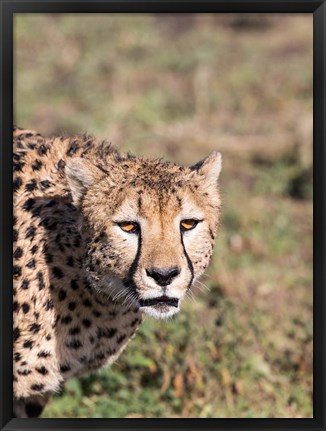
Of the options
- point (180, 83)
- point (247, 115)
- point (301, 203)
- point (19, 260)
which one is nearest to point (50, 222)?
point (19, 260)

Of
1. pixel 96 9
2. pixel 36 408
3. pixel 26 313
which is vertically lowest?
pixel 36 408

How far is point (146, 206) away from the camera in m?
3.79

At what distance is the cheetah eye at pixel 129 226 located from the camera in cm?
380

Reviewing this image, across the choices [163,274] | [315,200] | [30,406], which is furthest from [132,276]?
[30,406]

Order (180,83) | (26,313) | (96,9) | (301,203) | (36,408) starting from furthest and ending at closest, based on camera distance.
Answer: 1. (180,83)
2. (301,203)
3. (36,408)
4. (26,313)
5. (96,9)

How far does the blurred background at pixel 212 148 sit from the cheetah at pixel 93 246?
893mm

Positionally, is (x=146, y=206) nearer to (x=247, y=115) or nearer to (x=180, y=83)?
(x=247, y=115)

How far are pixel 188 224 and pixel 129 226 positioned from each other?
0.78ft

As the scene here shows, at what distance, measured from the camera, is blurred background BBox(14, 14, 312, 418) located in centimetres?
559

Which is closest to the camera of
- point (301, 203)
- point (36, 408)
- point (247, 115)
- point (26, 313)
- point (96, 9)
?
point (96, 9)

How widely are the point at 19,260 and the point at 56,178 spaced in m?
0.42

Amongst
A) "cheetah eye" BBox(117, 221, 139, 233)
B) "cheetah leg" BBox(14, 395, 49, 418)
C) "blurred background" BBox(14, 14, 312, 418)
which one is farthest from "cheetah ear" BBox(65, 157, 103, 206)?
"blurred background" BBox(14, 14, 312, 418)

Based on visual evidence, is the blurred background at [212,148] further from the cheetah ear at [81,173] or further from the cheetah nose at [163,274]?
the cheetah nose at [163,274]

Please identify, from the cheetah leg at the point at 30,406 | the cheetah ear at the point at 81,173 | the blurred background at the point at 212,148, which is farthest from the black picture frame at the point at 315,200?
the blurred background at the point at 212,148
